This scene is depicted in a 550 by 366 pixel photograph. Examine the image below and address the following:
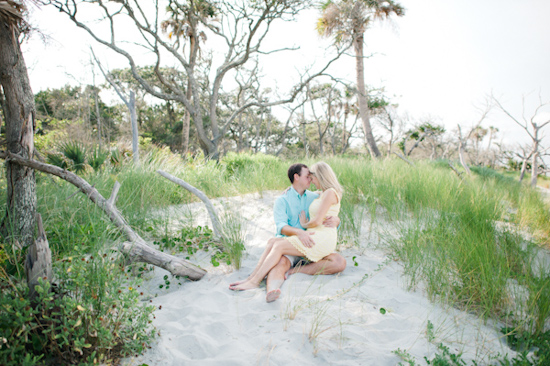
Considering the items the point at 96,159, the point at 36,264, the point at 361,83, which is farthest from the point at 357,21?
the point at 36,264

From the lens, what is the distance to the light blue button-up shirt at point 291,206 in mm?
3811

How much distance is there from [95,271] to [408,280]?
2862mm

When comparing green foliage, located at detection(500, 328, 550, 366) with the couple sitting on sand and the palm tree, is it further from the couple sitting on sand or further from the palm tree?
the palm tree

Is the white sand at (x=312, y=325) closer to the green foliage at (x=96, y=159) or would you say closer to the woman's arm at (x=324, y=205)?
the woman's arm at (x=324, y=205)

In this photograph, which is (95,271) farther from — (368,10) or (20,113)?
(368,10)

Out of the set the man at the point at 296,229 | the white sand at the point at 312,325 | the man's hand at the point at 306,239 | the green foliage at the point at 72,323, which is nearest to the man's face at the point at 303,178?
the man at the point at 296,229

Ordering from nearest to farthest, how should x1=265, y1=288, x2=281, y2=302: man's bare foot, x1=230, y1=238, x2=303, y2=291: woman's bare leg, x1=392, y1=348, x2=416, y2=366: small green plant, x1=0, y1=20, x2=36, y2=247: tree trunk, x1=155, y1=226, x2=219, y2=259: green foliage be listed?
x1=392, y1=348, x2=416, y2=366: small green plant, x1=265, y1=288, x2=281, y2=302: man's bare foot, x1=0, y1=20, x2=36, y2=247: tree trunk, x1=230, y1=238, x2=303, y2=291: woman's bare leg, x1=155, y1=226, x2=219, y2=259: green foliage

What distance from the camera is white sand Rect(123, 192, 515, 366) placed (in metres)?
2.21

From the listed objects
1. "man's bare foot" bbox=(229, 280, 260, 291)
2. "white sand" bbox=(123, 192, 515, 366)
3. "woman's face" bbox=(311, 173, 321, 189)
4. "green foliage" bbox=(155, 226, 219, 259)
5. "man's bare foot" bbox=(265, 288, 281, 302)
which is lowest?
"white sand" bbox=(123, 192, 515, 366)

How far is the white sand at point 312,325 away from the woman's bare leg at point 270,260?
91mm

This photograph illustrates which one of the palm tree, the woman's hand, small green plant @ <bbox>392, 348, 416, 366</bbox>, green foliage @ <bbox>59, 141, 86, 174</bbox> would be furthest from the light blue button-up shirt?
the palm tree

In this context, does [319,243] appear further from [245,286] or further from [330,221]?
[245,286]

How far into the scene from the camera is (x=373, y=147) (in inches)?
512

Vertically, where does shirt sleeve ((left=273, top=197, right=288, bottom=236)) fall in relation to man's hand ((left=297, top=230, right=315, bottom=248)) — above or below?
above
